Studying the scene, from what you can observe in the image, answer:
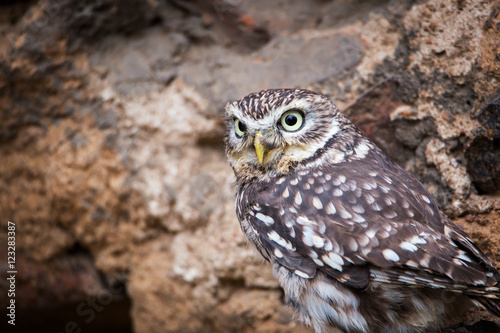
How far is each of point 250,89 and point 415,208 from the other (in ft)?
4.58

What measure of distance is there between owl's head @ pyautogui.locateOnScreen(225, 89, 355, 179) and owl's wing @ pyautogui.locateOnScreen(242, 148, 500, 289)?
0.36 feet

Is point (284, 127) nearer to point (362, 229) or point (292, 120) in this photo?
point (292, 120)

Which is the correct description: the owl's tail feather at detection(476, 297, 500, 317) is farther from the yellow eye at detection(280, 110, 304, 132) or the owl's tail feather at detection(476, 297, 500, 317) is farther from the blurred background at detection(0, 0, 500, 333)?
the yellow eye at detection(280, 110, 304, 132)

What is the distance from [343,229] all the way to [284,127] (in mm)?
614

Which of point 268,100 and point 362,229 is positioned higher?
point 268,100

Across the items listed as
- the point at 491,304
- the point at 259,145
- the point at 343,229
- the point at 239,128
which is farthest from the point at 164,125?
the point at 491,304

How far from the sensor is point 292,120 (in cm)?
230

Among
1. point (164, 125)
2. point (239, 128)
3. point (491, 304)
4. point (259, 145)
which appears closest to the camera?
point (491, 304)

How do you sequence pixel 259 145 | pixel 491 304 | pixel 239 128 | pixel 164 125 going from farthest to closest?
pixel 164 125 → pixel 239 128 → pixel 259 145 → pixel 491 304

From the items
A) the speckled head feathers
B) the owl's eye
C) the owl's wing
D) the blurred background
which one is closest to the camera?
the owl's wing

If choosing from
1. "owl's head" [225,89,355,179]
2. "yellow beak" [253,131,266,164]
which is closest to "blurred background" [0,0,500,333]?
"owl's head" [225,89,355,179]

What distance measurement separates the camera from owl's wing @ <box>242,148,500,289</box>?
190cm

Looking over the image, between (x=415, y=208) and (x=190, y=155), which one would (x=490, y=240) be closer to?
(x=415, y=208)

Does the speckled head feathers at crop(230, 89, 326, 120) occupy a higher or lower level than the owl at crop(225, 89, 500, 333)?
higher
